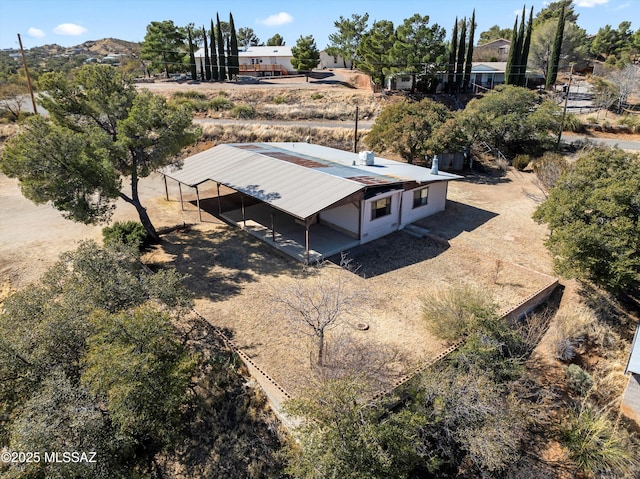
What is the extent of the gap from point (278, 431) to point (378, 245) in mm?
11816

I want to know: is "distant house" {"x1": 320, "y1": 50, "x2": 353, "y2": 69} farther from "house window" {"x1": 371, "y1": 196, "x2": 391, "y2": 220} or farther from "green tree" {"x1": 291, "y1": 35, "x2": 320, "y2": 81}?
"house window" {"x1": 371, "y1": 196, "x2": 391, "y2": 220}

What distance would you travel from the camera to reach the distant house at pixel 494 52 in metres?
73.1

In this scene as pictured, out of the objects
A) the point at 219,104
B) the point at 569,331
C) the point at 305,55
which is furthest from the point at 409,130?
the point at 305,55

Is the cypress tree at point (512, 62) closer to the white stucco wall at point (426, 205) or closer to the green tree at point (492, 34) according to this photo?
the white stucco wall at point (426, 205)

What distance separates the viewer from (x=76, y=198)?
57.5ft

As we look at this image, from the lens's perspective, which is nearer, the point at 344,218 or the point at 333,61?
the point at 344,218

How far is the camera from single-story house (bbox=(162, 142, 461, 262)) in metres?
19.4

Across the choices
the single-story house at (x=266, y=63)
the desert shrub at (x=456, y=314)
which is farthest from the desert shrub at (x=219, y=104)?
the desert shrub at (x=456, y=314)

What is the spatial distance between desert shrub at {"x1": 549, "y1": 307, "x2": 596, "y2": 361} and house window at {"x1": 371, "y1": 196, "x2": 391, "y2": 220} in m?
9.41

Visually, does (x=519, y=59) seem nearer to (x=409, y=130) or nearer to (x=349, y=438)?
(x=409, y=130)

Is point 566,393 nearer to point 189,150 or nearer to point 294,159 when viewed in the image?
point 294,159

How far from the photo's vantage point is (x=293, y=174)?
21.8m

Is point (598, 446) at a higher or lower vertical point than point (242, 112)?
lower

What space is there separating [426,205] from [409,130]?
27.0 ft
